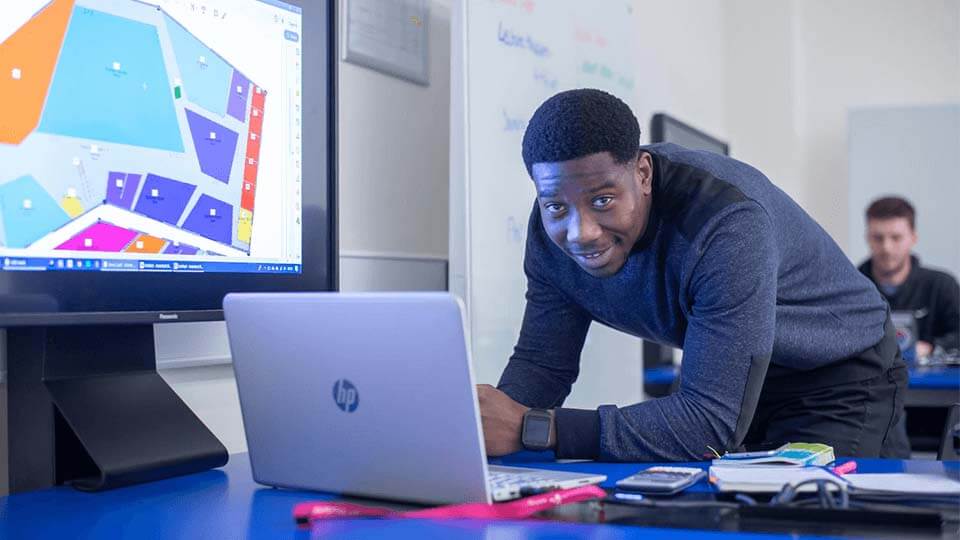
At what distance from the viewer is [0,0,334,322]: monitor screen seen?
1061mm

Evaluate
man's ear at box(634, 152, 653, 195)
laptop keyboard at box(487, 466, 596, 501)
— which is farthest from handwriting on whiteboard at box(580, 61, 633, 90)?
laptop keyboard at box(487, 466, 596, 501)

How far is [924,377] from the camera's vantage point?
2984 millimetres

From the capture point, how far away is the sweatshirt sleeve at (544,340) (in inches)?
61.8

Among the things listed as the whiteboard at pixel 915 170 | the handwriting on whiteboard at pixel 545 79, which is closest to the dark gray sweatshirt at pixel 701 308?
the handwriting on whiteboard at pixel 545 79

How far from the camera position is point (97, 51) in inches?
44.5

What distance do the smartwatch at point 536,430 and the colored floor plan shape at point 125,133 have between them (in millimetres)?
426

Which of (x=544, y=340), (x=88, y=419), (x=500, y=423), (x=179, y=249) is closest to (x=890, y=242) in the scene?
(x=544, y=340)

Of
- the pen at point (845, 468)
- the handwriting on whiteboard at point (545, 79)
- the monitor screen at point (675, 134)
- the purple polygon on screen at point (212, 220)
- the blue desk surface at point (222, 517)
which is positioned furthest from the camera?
the monitor screen at point (675, 134)

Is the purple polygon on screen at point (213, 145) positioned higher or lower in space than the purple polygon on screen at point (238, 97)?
lower

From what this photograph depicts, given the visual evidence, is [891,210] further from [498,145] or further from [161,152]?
[161,152]

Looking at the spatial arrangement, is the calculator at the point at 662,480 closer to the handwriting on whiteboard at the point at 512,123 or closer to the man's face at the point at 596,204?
the man's face at the point at 596,204

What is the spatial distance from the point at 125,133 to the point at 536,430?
0.60 m

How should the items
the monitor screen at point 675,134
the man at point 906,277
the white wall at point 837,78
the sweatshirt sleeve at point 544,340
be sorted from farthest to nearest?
the white wall at point 837,78
the man at point 906,277
the monitor screen at point 675,134
the sweatshirt sleeve at point 544,340

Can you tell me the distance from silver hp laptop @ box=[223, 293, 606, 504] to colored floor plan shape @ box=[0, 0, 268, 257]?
0.65 ft
